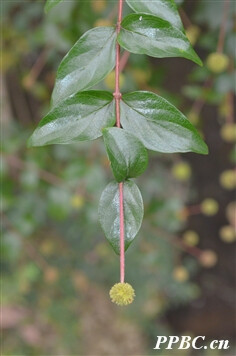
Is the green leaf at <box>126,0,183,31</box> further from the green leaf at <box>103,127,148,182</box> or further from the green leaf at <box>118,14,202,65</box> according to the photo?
the green leaf at <box>103,127,148,182</box>

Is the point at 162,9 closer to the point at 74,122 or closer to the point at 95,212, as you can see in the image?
the point at 74,122

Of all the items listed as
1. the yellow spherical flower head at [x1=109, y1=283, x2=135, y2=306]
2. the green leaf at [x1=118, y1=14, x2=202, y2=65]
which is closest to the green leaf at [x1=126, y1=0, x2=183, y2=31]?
the green leaf at [x1=118, y1=14, x2=202, y2=65]

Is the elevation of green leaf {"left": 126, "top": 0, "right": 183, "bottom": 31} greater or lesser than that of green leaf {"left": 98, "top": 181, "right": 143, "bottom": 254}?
greater

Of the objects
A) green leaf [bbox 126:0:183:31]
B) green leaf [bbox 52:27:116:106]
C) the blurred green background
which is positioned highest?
green leaf [bbox 126:0:183:31]

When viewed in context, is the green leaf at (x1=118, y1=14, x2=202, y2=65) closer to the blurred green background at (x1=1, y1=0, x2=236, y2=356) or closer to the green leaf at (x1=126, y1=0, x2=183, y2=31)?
the green leaf at (x1=126, y1=0, x2=183, y2=31)

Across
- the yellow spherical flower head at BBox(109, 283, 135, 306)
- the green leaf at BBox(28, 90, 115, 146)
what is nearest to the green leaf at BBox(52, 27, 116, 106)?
the green leaf at BBox(28, 90, 115, 146)

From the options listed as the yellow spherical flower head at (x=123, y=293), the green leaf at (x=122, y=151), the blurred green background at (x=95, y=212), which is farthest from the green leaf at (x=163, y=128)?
the blurred green background at (x=95, y=212)

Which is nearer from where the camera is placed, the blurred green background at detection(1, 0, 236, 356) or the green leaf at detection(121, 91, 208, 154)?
the green leaf at detection(121, 91, 208, 154)

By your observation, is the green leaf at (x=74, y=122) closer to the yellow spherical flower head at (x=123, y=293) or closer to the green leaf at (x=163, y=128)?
the green leaf at (x=163, y=128)
